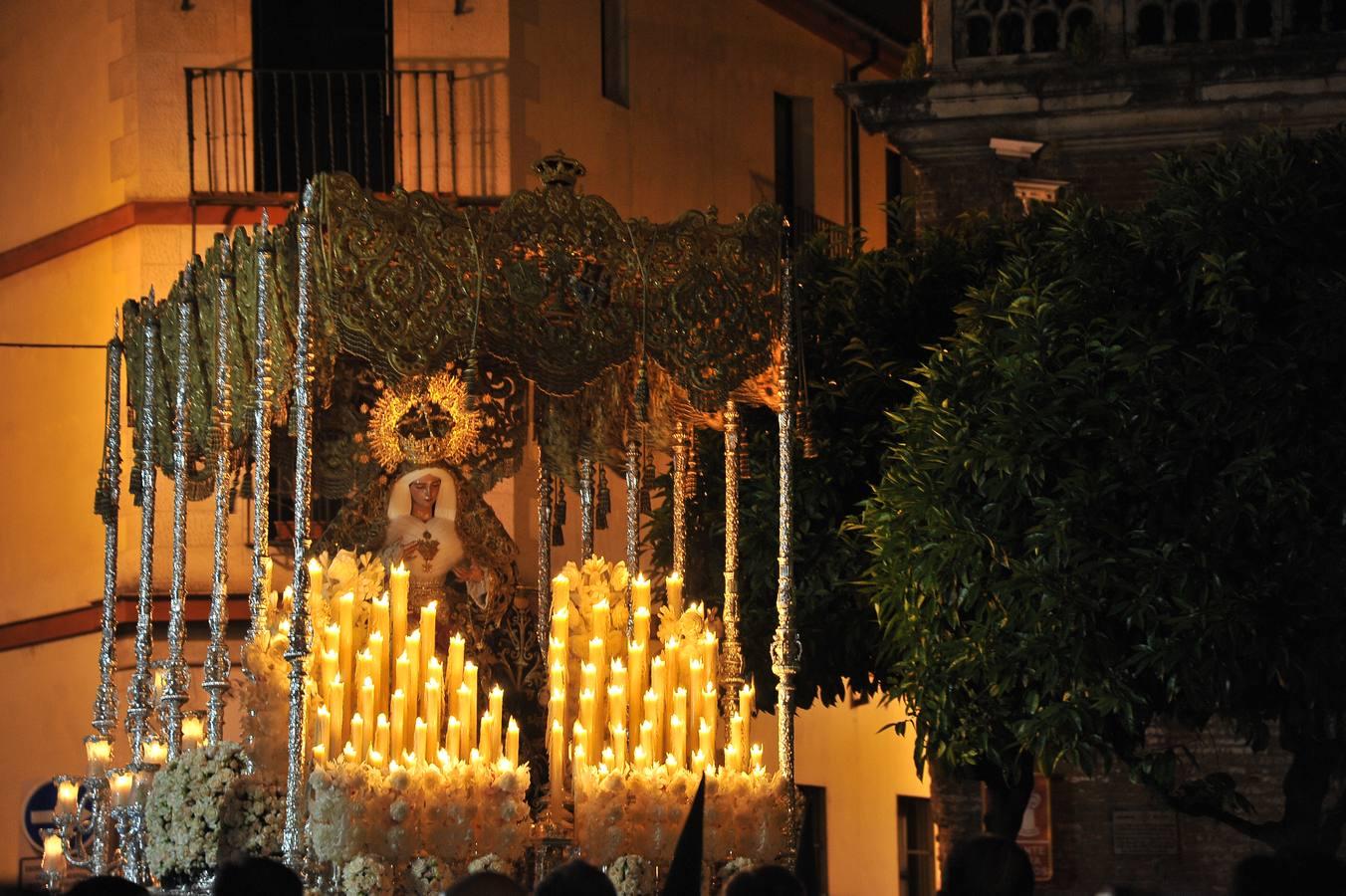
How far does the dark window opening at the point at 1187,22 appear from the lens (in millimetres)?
21156

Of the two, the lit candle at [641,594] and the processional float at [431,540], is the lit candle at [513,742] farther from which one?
the lit candle at [641,594]

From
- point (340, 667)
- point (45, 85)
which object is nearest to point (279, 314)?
point (340, 667)

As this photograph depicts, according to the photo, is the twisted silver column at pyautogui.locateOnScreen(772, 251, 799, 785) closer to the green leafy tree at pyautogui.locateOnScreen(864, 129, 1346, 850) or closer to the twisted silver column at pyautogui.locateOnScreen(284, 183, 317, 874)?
the green leafy tree at pyautogui.locateOnScreen(864, 129, 1346, 850)

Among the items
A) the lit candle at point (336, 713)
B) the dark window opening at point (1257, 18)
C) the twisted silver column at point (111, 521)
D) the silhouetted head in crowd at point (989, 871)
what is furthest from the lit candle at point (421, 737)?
the dark window opening at point (1257, 18)

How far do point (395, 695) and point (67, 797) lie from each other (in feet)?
7.44

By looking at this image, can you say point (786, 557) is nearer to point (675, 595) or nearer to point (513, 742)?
point (675, 595)

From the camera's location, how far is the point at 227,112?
68.9 ft

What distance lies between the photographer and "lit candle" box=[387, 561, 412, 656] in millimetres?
14031

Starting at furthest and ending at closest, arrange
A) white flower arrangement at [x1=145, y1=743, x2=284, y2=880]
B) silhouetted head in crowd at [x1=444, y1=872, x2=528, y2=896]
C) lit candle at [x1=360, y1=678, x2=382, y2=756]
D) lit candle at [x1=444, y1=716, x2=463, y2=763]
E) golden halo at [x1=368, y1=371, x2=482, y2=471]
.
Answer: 1. golden halo at [x1=368, y1=371, x2=482, y2=471]
2. lit candle at [x1=444, y1=716, x2=463, y2=763]
3. lit candle at [x1=360, y1=678, x2=382, y2=756]
4. white flower arrangement at [x1=145, y1=743, x2=284, y2=880]
5. silhouetted head in crowd at [x1=444, y1=872, x2=528, y2=896]

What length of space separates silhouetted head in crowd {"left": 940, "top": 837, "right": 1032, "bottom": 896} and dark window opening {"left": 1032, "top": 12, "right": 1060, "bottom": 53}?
14069 mm

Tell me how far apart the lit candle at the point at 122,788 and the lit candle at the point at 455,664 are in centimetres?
179

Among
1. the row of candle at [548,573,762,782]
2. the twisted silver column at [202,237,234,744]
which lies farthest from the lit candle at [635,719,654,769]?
the twisted silver column at [202,237,234,744]

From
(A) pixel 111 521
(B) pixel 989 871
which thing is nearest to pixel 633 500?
(A) pixel 111 521

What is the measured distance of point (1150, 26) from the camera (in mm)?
21156
